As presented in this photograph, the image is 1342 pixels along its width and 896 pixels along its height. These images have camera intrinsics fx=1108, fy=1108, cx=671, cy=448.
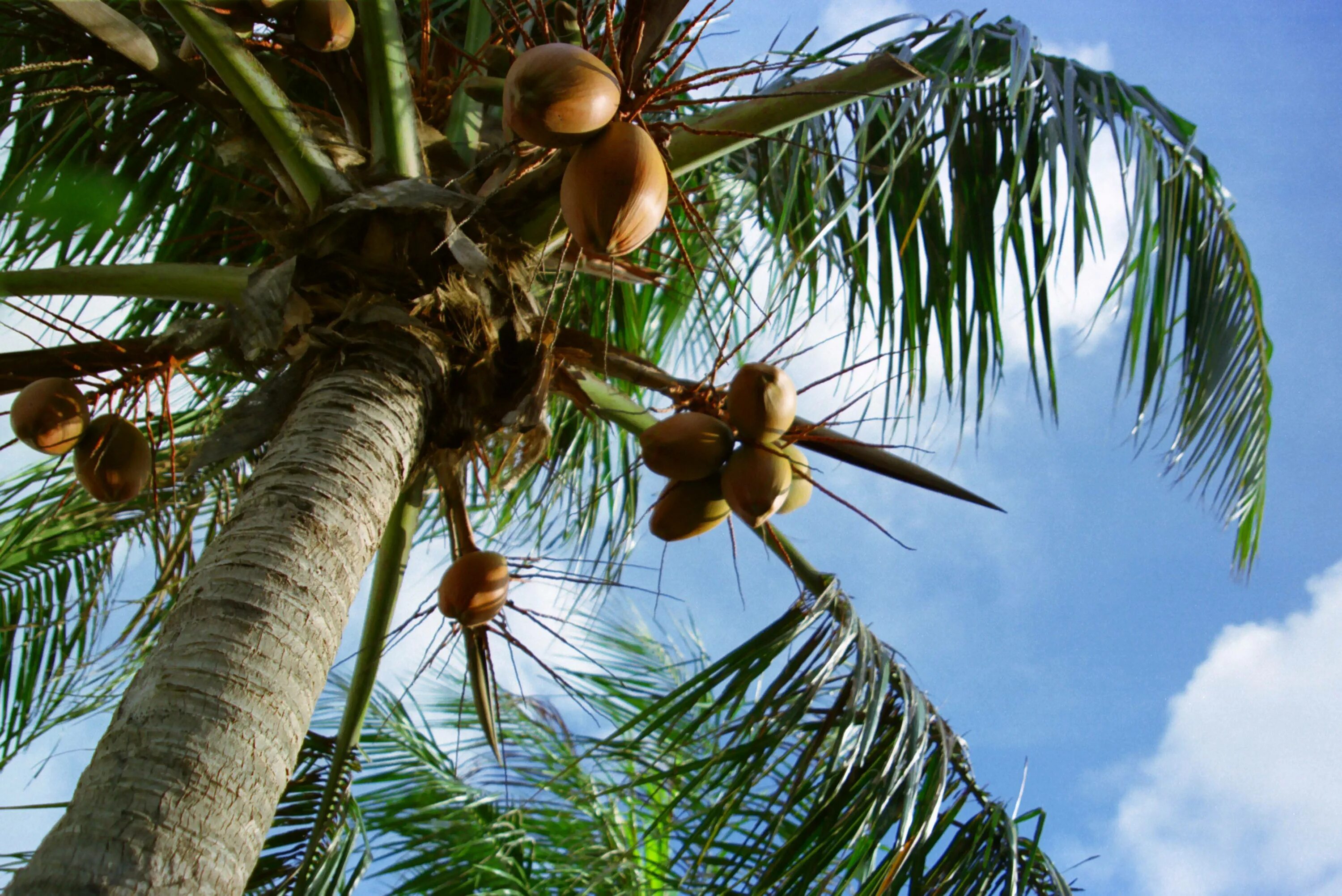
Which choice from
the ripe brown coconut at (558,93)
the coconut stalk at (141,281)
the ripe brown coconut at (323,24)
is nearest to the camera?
the ripe brown coconut at (558,93)

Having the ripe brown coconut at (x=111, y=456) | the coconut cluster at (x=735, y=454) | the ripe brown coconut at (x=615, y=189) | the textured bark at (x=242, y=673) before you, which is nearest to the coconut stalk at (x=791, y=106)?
the ripe brown coconut at (x=615, y=189)

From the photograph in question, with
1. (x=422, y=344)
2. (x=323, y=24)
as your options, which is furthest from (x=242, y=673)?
(x=323, y=24)

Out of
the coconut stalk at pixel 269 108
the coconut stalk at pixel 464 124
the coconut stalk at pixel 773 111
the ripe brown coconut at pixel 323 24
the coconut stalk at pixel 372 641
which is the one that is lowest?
the coconut stalk at pixel 372 641

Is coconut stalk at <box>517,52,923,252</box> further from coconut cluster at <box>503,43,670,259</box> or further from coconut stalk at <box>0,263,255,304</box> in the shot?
coconut stalk at <box>0,263,255,304</box>

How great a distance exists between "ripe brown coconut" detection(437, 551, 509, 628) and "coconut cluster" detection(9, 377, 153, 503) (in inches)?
25.2

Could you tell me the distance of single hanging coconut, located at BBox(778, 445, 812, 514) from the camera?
7.03ft

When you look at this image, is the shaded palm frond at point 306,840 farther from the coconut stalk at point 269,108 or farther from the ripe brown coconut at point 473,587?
the coconut stalk at point 269,108

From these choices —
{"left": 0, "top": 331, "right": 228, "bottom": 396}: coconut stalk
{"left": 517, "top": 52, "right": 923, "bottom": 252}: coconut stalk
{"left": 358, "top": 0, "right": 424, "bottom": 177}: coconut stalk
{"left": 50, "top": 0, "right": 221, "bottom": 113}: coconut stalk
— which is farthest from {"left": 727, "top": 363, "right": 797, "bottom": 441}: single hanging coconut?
{"left": 50, "top": 0, "right": 221, "bottom": 113}: coconut stalk

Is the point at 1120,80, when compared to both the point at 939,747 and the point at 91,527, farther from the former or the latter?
the point at 91,527

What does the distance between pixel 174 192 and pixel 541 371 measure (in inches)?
73.6

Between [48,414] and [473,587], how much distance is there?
0.85m

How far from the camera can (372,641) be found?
234cm

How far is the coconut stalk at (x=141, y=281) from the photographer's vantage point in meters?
1.96

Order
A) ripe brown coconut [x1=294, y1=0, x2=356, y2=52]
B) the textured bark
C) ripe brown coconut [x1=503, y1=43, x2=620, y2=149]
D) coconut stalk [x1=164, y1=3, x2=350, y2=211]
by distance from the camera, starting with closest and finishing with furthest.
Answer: the textured bark → ripe brown coconut [x1=503, y1=43, x2=620, y2=149] → coconut stalk [x1=164, y1=3, x2=350, y2=211] → ripe brown coconut [x1=294, y1=0, x2=356, y2=52]
